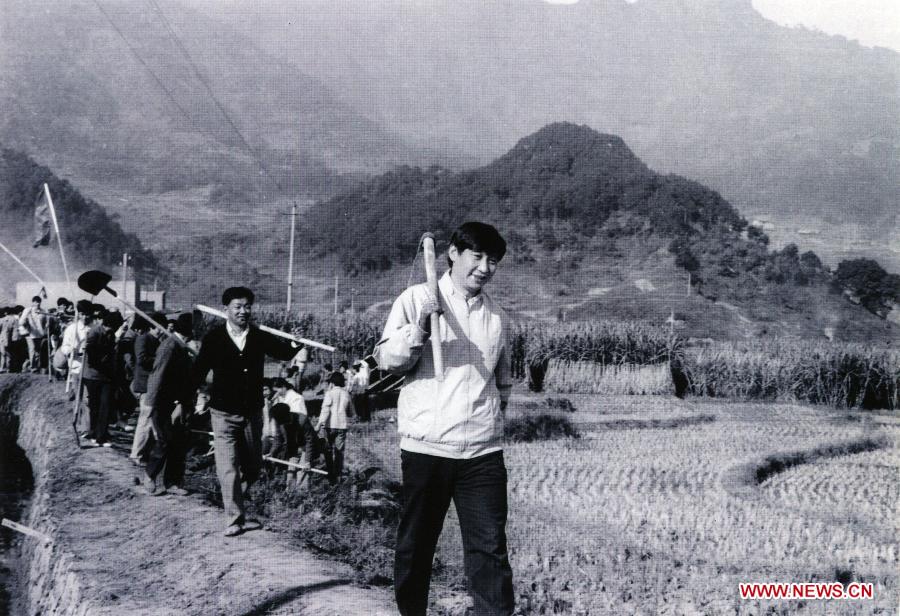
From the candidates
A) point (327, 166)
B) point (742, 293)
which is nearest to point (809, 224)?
point (742, 293)

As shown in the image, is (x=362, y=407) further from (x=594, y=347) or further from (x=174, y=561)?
(x=174, y=561)

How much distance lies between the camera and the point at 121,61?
15800 cm

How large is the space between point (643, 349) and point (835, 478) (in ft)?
48.7

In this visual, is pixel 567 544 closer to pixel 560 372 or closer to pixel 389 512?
pixel 389 512

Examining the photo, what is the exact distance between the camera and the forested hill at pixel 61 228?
61.2m

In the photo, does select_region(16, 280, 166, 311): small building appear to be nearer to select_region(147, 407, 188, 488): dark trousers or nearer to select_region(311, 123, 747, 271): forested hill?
select_region(147, 407, 188, 488): dark trousers

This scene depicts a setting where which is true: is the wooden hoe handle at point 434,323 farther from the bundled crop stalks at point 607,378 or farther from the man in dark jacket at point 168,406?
the bundled crop stalks at point 607,378

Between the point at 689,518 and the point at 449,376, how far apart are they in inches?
248

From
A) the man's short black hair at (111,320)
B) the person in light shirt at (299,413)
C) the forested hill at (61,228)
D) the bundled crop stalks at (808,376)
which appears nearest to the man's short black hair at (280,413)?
the person in light shirt at (299,413)

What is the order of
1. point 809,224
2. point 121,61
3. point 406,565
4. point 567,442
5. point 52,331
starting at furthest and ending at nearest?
point 121,61
point 809,224
point 52,331
point 567,442
point 406,565

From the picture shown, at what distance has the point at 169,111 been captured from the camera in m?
147

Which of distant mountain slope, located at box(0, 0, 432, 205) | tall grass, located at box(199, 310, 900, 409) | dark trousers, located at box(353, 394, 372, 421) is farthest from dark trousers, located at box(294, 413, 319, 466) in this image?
distant mountain slope, located at box(0, 0, 432, 205)

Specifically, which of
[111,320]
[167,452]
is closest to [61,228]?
[111,320]

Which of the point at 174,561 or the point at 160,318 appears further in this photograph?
the point at 160,318
